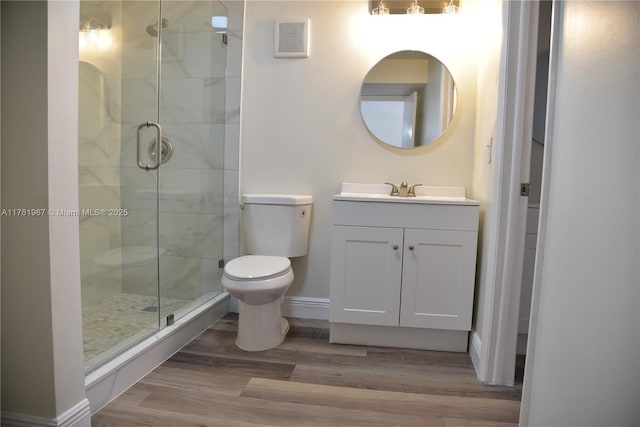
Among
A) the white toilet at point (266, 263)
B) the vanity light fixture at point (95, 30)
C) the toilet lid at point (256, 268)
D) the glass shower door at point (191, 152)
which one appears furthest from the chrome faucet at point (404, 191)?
the vanity light fixture at point (95, 30)

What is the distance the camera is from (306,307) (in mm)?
→ 2469

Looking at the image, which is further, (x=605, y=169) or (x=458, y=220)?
(x=458, y=220)

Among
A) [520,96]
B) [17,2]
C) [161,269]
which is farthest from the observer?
[161,269]

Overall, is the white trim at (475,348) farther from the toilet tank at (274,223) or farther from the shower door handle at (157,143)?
the shower door handle at (157,143)

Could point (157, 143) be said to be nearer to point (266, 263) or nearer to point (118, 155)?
point (118, 155)

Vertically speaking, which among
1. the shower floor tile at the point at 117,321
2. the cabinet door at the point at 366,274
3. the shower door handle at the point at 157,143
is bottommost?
the shower floor tile at the point at 117,321

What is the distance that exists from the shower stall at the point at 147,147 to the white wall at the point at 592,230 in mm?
1756

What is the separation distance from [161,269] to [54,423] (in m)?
1.01

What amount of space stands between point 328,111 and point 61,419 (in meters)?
1.97

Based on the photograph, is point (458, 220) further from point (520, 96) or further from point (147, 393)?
point (147, 393)

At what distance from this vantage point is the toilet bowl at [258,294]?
1.83 m

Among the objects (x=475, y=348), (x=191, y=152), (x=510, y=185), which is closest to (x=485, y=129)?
(x=510, y=185)

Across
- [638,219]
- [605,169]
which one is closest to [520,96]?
[605,169]

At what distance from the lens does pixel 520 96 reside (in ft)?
5.00
